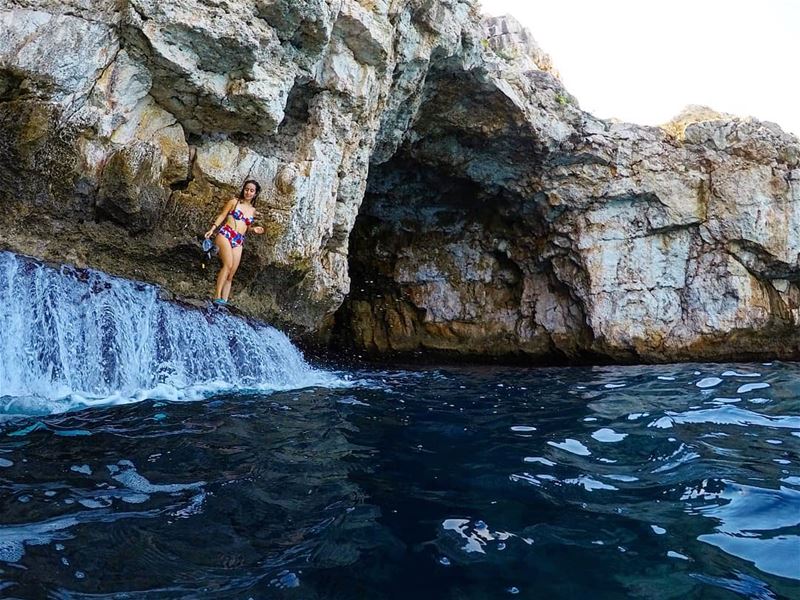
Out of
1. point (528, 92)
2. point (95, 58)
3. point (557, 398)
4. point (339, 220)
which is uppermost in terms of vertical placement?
point (528, 92)

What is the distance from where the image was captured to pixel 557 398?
8383 millimetres

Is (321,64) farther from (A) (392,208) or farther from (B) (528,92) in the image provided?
(A) (392,208)

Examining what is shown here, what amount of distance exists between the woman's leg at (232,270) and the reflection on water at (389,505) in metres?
3.21

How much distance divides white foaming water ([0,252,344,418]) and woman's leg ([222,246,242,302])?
555mm

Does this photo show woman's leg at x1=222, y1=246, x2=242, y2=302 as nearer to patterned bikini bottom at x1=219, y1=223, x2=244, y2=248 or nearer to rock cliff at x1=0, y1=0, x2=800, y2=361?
patterned bikini bottom at x1=219, y1=223, x2=244, y2=248

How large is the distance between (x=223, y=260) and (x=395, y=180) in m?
7.38

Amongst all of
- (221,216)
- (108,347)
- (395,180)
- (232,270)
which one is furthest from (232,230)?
(395,180)

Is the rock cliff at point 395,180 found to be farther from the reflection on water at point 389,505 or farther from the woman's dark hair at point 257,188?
the reflection on water at point 389,505

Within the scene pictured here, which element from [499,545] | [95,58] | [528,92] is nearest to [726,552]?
[499,545]

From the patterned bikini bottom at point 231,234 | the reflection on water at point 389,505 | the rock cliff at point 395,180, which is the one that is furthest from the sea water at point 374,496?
the patterned bikini bottom at point 231,234

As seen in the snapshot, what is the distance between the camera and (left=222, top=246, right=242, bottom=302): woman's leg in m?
9.12

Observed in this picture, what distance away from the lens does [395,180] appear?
50.8 feet

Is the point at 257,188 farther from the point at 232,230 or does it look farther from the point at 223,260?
the point at 223,260

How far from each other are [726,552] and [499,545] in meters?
1.21
